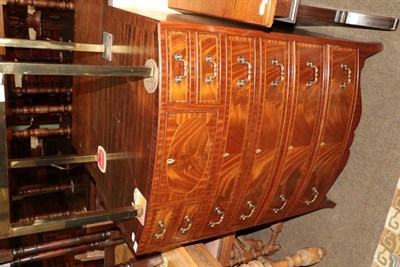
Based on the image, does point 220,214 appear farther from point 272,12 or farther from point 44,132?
point 44,132

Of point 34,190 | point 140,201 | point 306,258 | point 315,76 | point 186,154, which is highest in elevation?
point 315,76

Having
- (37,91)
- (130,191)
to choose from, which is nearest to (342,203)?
(130,191)

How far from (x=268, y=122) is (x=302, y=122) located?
19 cm

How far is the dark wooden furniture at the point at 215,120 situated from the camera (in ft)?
3.51

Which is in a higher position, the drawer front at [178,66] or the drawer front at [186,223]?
the drawer front at [178,66]

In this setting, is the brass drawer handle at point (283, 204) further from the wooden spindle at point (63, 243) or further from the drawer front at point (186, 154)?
the wooden spindle at point (63, 243)

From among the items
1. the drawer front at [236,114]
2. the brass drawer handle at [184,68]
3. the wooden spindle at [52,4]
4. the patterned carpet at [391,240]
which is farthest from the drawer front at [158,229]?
the wooden spindle at [52,4]

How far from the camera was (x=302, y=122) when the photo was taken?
4.57 ft

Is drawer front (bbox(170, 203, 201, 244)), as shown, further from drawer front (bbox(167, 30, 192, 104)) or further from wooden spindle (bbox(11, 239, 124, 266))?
wooden spindle (bbox(11, 239, 124, 266))

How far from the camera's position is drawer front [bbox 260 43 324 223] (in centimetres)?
133

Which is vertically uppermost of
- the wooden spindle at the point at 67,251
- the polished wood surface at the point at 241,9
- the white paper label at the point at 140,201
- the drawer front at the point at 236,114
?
the polished wood surface at the point at 241,9

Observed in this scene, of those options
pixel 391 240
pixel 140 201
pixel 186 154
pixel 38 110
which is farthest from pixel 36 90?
pixel 391 240

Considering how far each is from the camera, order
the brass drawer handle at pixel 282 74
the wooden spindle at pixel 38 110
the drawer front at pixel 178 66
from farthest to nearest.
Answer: the wooden spindle at pixel 38 110 < the brass drawer handle at pixel 282 74 < the drawer front at pixel 178 66

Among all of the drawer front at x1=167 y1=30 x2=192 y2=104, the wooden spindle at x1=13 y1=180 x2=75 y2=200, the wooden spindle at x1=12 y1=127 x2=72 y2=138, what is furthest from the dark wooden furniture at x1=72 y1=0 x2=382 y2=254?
the wooden spindle at x1=13 y1=180 x2=75 y2=200
